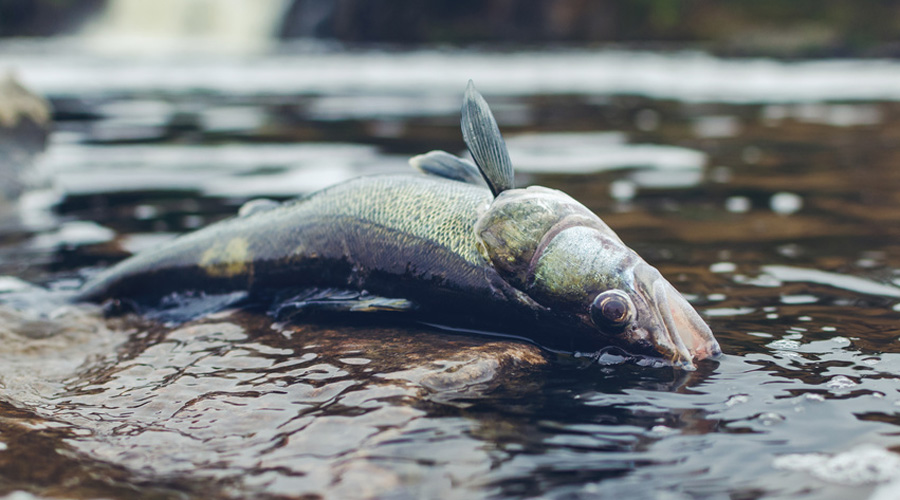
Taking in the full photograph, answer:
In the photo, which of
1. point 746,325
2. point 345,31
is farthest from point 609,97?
point 345,31

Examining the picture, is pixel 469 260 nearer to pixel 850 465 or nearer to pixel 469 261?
pixel 469 261

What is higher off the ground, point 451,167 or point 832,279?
point 451,167

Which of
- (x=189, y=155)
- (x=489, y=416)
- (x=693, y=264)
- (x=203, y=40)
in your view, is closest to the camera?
(x=489, y=416)

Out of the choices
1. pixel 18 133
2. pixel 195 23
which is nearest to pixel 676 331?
pixel 18 133

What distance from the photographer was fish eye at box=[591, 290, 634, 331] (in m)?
3.10

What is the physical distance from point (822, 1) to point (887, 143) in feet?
153

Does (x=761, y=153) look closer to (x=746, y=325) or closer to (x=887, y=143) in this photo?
(x=887, y=143)

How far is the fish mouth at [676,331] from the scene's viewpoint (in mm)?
3119

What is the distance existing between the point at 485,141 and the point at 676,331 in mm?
1037

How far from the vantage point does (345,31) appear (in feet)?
145

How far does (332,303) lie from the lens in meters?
3.65

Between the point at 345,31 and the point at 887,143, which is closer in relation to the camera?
the point at 887,143

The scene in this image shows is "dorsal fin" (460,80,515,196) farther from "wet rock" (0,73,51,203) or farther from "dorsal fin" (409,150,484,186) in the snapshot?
"wet rock" (0,73,51,203)

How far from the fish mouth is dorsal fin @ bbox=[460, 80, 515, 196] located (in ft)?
2.24
